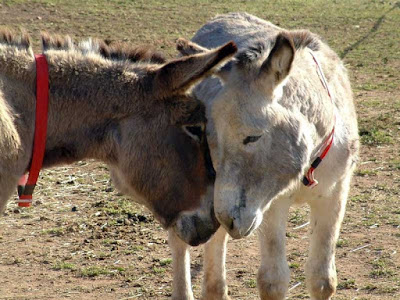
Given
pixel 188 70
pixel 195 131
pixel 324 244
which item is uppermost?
pixel 188 70

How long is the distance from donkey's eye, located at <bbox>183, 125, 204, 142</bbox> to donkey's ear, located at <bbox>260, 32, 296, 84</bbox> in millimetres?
560

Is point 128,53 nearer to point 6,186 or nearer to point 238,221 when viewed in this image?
point 6,186

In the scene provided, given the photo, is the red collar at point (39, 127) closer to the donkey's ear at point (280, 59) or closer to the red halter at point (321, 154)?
the donkey's ear at point (280, 59)

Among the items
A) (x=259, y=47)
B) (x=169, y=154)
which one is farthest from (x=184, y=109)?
(x=259, y=47)

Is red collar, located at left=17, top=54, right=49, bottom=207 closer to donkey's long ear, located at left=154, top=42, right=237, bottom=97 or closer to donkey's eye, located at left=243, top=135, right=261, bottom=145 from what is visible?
donkey's long ear, located at left=154, top=42, right=237, bottom=97

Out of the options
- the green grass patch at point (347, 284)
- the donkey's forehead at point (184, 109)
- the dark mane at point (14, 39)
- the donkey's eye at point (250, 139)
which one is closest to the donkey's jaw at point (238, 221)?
the donkey's eye at point (250, 139)

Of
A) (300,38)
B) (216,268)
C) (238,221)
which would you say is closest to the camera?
(238,221)

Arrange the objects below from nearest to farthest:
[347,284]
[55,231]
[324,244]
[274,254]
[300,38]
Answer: [300,38], [274,254], [324,244], [347,284], [55,231]

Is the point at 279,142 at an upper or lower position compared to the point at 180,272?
upper

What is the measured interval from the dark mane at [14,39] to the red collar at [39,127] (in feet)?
0.38

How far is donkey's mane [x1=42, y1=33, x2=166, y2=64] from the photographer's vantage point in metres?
3.70

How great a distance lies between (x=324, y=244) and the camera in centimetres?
506

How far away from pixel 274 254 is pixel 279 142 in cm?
103

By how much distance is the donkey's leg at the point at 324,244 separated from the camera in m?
5.03
